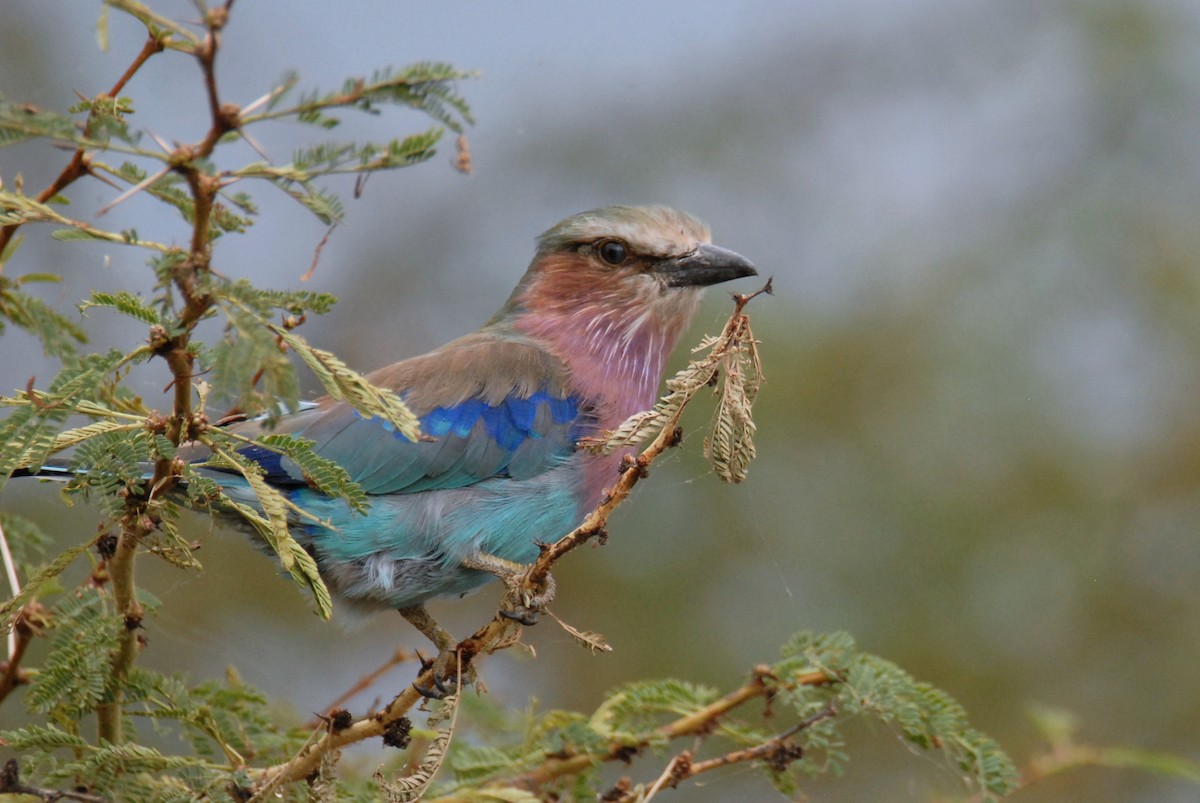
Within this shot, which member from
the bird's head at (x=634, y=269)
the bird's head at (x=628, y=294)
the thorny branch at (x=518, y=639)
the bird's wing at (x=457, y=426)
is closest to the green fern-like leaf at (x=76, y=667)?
the thorny branch at (x=518, y=639)

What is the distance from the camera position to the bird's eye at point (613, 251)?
4969 mm

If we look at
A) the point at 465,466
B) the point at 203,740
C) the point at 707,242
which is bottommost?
the point at 203,740

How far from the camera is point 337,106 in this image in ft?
7.06

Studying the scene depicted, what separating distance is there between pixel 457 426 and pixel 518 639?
142 cm

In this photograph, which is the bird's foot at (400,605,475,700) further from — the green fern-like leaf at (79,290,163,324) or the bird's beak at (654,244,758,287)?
the bird's beak at (654,244,758,287)

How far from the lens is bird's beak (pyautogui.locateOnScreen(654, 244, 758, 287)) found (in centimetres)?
475

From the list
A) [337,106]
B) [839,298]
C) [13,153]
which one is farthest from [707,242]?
[13,153]

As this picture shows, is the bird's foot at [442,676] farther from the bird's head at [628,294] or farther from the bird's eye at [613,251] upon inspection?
the bird's eye at [613,251]

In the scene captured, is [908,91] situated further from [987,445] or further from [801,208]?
[987,445]

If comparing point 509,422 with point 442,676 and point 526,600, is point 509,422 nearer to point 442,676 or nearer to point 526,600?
point 442,676

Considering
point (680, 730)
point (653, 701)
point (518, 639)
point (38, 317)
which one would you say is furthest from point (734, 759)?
point (38, 317)

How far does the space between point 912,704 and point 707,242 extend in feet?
7.07

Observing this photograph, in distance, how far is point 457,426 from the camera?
4.41 m

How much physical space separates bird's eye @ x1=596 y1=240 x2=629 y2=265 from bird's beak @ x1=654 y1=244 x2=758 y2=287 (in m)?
0.13
